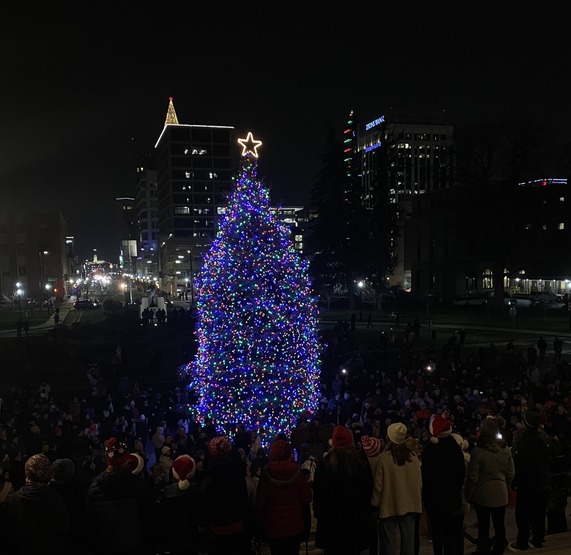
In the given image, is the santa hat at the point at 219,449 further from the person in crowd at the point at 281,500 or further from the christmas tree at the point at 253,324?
the christmas tree at the point at 253,324

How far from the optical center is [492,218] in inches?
1617

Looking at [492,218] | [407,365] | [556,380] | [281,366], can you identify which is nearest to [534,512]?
[281,366]

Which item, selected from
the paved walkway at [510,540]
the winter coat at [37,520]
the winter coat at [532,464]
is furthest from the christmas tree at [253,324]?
the winter coat at [37,520]

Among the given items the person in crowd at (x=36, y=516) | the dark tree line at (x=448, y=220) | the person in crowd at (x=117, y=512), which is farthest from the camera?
the dark tree line at (x=448, y=220)

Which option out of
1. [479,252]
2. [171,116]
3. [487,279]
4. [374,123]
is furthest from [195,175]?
[374,123]

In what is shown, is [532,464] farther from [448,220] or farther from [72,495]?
[448,220]

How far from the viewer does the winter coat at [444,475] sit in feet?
15.6

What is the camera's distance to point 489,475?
4965 millimetres

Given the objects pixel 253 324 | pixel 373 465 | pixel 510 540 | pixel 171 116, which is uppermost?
pixel 171 116

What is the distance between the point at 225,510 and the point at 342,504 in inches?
42.0

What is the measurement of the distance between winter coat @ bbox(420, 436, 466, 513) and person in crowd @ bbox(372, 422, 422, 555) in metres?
0.19

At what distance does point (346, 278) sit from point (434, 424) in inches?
1589

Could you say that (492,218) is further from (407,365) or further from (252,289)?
(252,289)

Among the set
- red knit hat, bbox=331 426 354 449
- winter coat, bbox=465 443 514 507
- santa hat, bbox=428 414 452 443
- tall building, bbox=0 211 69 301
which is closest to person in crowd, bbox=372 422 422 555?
santa hat, bbox=428 414 452 443
